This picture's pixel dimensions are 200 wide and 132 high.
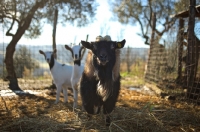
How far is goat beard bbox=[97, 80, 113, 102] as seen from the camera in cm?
442

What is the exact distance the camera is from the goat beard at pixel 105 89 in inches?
174

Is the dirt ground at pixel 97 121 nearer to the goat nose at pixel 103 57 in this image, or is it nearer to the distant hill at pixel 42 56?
the goat nose at pixel 103 57

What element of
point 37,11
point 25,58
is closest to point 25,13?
point 37,11

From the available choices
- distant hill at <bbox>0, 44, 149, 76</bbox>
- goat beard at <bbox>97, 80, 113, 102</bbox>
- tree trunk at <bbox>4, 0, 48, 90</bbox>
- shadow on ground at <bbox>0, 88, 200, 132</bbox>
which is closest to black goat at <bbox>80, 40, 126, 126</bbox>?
goat beard at <bbox>97, 80, 113, 102</bbox>

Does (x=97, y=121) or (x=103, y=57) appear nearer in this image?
(x=103, y=57)

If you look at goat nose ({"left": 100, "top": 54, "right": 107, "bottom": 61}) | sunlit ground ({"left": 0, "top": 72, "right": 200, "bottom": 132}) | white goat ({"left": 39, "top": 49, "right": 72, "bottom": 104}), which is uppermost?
goat nose ({"left": 100, "top": 54, "right": 107, "bottom": 61})

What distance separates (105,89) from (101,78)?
0.23 metres

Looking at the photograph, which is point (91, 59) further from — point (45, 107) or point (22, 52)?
point (22, 52)

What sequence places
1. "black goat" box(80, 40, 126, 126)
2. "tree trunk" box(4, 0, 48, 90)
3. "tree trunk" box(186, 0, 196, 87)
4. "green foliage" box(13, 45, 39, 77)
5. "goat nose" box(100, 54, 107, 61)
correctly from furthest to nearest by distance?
"green foliage" box(13, 45, 39, 77) < "tree trunk" box(4, 0, 48, 90) < "tree trunk" box(186, 0, 196, 87) < "black goat" box(80, 40, 126, 126) < "goat nose" box(100, 54, 107, 61)

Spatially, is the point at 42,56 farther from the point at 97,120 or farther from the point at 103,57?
the point at 103,57

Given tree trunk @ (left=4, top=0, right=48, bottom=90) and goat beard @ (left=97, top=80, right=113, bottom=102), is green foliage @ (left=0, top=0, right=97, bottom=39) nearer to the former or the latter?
tree trunk @ (left=4, top=0, right=48, bottom=90)

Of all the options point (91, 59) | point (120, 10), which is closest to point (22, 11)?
point (91, 59)

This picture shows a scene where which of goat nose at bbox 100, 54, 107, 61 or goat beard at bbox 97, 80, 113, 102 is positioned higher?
goat nose at bbox 100, 54, 107, 61

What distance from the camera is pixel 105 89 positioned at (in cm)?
442
